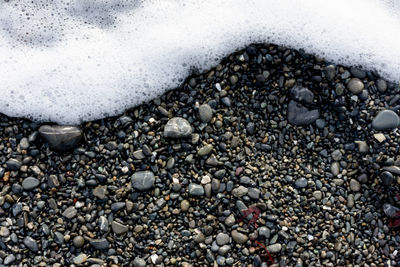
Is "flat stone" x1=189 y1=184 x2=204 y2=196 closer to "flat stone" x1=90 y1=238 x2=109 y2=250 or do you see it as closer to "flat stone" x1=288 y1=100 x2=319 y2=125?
"flat stone" x1=90 y1=238 x2=109 y2=250

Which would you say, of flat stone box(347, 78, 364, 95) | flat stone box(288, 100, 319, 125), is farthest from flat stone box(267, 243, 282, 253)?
flat stone box(347, 78, 364, 95)

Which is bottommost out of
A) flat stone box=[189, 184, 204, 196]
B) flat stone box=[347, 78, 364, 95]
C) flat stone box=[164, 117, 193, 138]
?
flat stone box=[189, 184, 204, 196]

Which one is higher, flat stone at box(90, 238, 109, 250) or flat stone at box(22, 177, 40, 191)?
flat stone at box(22, 177, 40, 191)

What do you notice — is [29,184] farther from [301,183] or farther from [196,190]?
[301,183]

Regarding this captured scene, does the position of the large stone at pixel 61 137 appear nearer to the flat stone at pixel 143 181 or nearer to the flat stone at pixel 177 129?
the flat stone at pixel 143 181

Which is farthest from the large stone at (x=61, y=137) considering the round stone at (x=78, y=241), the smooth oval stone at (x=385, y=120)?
the smooth oval stone at (x=385, y=120)

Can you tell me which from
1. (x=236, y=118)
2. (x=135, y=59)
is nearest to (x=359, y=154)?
(x=236, y=118)

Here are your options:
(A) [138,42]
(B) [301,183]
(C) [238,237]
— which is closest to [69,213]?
(C) [238,237]
